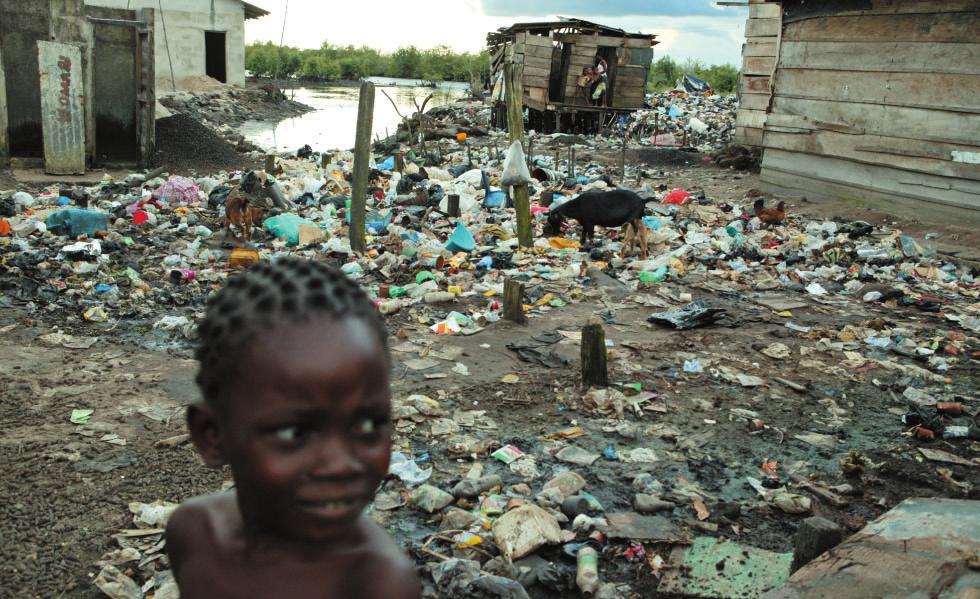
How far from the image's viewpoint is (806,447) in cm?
401

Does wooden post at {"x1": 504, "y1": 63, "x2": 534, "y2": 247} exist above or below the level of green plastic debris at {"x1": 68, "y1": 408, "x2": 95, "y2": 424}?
above

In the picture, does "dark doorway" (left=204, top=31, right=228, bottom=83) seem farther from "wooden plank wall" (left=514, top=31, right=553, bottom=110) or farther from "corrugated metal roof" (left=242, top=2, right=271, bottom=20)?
"wooden plank wall" (left=514, top=31, right=553, bottom=110)

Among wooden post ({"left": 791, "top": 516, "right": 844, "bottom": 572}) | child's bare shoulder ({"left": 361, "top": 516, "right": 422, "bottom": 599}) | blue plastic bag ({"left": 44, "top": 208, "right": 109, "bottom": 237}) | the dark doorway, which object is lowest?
blue plastic bag ({"left": 44, "top": 208, "right": 109, "bottom": 237})

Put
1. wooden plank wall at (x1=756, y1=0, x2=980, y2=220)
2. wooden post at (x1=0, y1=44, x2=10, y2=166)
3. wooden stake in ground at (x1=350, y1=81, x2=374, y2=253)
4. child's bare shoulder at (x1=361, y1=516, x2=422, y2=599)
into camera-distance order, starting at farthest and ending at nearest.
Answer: wooden post at (x1=0, y1=44, x2=10, y2=166), wooden plank wall at (x1=756, y1=0, x2=980, y2=220), wooden stake in ground at (x1=350, y1=81, x2=374, y2=253), child's bare shoulder at (x1=361, y1=516, x2=422, y2=599)

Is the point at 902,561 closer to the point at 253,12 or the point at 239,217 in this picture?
the point at 239,217

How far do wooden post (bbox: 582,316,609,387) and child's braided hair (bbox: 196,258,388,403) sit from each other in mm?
3421

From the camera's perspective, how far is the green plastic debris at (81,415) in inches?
152

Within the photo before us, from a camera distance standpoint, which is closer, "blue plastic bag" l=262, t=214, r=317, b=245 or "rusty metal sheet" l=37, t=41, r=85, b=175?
"blue plastic bag" l=262, t=214, r=317, b=245

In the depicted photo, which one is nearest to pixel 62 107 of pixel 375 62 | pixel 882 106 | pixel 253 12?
pixel 882 106

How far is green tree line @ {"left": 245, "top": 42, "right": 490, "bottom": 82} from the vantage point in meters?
47.3

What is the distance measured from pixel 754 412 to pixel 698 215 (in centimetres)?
563

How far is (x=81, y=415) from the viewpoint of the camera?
154 inches

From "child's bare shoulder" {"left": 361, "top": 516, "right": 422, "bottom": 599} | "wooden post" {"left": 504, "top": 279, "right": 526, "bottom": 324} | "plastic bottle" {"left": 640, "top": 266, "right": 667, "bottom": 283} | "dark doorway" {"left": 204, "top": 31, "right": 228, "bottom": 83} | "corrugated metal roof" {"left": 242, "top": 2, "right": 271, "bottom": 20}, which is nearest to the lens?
"child's bare shoulder" {"left": 361, "top": 516, "right": 422, "bottom": 599}

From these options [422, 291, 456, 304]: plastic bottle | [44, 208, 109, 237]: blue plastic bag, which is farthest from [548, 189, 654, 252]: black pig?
[44, 208, 109, 237]: blue plastic bag
